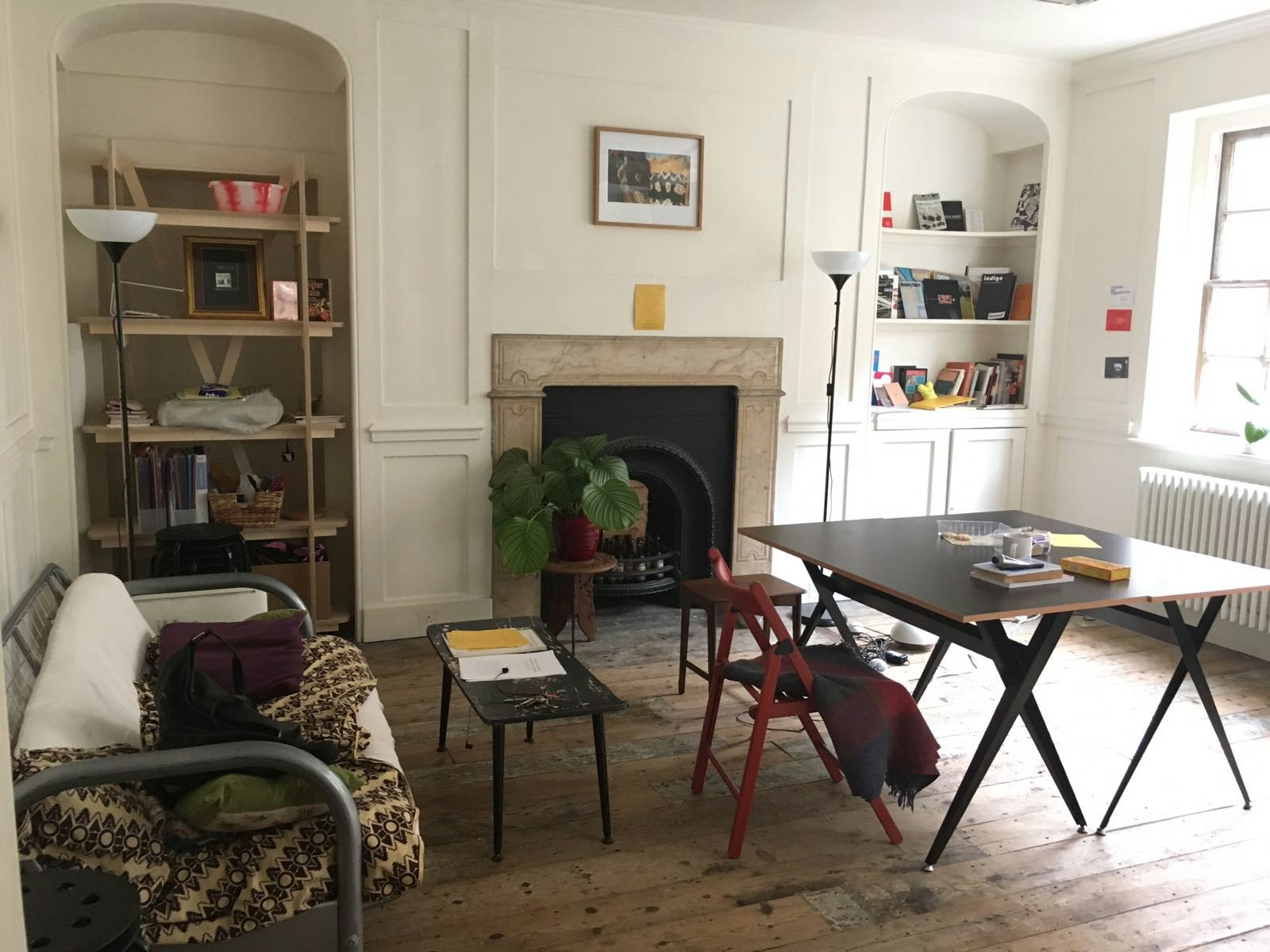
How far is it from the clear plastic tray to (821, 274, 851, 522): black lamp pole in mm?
1095

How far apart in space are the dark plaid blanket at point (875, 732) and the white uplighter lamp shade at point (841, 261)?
235cm

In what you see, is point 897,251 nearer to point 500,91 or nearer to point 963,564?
point 500,91

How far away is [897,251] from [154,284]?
393 centimetres

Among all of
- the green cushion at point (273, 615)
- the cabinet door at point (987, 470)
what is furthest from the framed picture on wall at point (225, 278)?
the cabinet door at point (987, 470)

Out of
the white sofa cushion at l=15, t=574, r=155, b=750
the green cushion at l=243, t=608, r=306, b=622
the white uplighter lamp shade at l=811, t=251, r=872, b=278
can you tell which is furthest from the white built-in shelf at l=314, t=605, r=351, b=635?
the white uplighter lamp shade at l=811, t=251, r=872, b=278

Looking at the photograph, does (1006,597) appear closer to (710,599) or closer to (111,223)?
(710,599)

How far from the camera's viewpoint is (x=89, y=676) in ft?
8.00

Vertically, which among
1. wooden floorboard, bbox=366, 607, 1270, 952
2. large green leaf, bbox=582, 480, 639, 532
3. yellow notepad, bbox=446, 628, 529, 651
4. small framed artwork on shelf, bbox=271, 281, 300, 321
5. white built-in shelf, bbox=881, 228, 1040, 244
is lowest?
wooden floorboard, bbox=366, 607, 1270, 952

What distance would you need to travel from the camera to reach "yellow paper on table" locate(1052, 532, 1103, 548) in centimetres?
351

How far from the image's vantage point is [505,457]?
15.5ft

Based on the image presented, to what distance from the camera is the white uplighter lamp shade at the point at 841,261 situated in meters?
4.75

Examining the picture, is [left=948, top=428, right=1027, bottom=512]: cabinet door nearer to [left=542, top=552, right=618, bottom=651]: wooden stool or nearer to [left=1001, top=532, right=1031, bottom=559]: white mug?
[left=542, top=552, right=618, bottom=651]: wooden stool

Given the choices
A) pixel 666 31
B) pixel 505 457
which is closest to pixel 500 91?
pixel 666 31

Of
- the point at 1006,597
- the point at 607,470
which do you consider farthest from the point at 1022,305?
the point at 1006,597
